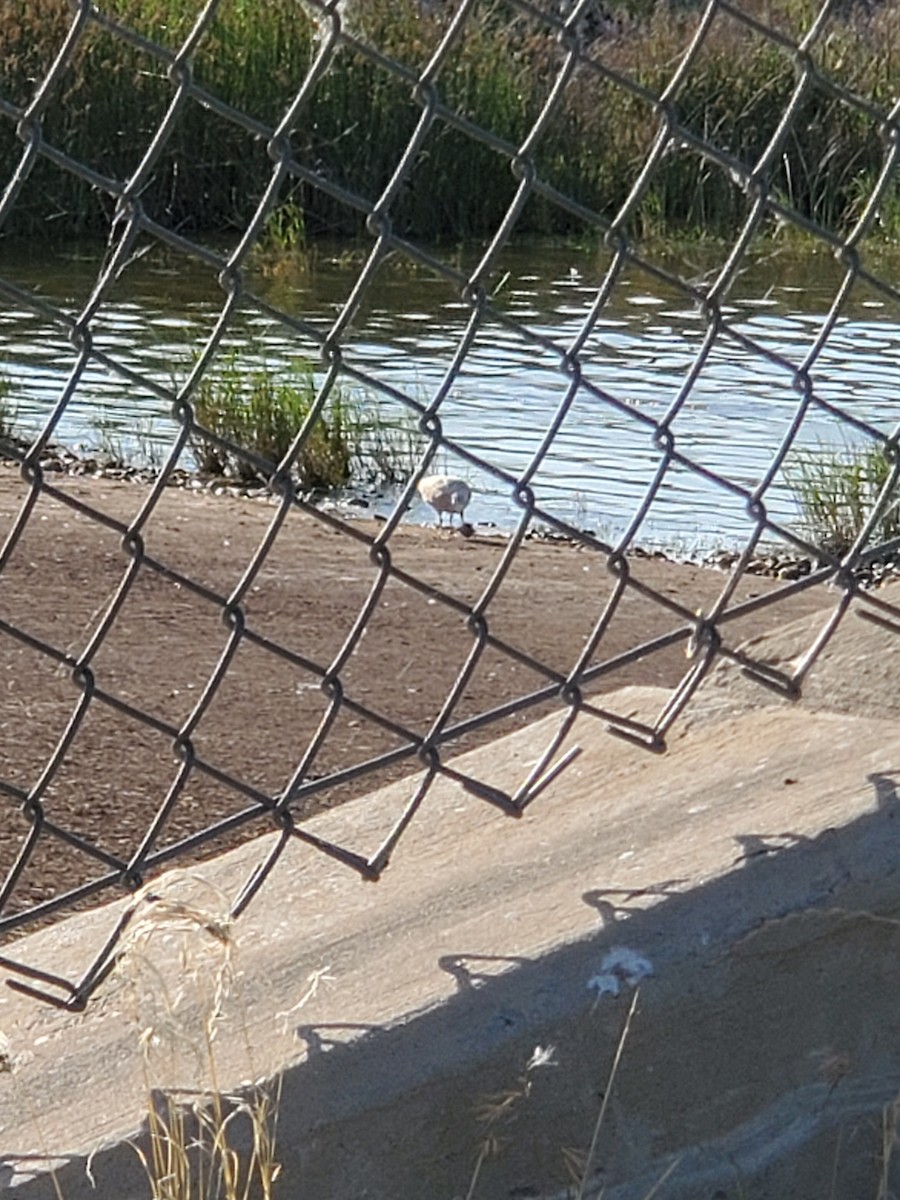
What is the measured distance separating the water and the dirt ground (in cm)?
54

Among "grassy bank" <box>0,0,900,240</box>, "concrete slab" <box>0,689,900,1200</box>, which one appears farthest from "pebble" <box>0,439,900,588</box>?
"grassy bank" <box>0,0,900,240</box>


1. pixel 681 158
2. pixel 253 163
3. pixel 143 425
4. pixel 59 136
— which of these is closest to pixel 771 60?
pixel 681 158

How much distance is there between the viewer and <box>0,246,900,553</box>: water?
24.1 ft

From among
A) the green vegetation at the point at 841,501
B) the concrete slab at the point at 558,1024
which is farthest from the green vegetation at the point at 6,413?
the concrete slab at the point at 558,1024

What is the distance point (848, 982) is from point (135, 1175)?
649mm

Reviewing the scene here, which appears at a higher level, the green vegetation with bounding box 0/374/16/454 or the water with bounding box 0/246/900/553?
the water with bounding box 0/246/900/553

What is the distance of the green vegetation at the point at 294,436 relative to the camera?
7.56m

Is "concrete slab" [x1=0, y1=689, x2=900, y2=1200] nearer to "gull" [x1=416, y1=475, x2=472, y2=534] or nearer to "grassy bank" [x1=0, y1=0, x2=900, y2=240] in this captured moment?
"gull" [x1=416, y1=475, x2=472, y2=534]

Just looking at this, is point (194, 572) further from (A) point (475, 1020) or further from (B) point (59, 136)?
(B) point (59, 136)

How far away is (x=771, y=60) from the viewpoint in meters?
15.0

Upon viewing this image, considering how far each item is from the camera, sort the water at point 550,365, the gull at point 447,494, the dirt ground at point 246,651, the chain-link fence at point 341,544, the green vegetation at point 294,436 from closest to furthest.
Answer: the chain-link fence at point 341,544
the dirt ground at point 246,651
the gull at point 447,494
the water at point 550,365
the green vegetation at point 294,436

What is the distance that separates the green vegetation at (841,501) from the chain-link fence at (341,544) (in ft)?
0.16

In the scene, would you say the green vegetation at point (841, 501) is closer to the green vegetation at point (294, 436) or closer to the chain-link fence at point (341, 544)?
the chain-link fence at point (341, 544)

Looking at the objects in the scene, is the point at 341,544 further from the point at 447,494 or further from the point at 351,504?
the point at 351,504
